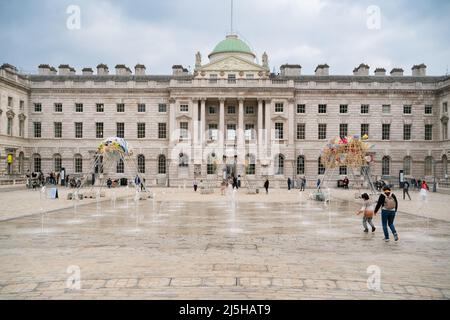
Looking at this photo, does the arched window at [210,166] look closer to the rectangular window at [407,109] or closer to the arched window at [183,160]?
the arched window at [183,160]

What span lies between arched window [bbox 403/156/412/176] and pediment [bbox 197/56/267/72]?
22419 mm

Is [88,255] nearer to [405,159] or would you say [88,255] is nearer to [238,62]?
[238,62]

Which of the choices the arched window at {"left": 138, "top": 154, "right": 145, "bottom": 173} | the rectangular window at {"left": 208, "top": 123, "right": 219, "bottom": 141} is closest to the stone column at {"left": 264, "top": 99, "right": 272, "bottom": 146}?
the rectangular window at {"left": 208, "top": 123, "right": 219, "bottom": 141}

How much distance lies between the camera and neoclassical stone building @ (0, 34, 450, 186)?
172 ft

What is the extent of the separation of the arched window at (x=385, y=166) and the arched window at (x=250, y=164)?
17.0 meters

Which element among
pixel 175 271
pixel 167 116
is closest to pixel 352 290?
pixel 175 271

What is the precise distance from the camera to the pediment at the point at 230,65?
54688 millimetres

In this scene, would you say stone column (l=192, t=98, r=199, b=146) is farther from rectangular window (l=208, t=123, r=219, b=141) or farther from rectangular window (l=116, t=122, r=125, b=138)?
rectangular window (l=116, t=122, r=125, b=138)

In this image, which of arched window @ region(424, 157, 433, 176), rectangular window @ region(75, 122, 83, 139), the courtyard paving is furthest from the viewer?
rectangular window @ region(75, 122, 83, 139)

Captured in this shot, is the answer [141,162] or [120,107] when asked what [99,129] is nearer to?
[120,107]

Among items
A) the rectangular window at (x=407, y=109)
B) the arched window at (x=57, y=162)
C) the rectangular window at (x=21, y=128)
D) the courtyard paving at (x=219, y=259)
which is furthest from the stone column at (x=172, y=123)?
the courtyard paving at (x=219, y=259)

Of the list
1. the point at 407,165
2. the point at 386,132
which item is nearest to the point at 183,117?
the point at 386,132

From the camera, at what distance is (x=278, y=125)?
53250mm
